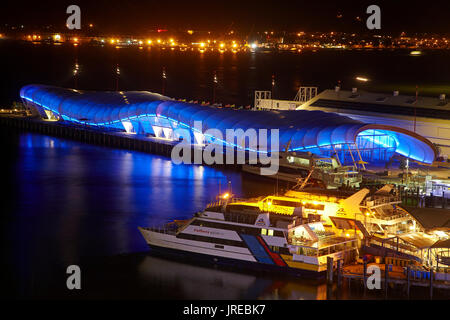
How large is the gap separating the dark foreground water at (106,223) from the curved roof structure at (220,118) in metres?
4.06

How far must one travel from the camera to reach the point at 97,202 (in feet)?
154

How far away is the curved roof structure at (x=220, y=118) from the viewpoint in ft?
177

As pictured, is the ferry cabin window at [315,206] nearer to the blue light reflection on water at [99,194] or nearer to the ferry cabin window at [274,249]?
the ferry cabin window at [274,249]

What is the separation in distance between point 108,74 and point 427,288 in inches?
6144

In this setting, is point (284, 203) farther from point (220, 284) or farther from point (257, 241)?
point (220, 284)

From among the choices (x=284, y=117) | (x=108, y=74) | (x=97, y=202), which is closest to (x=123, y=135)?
(x=284, y=117)

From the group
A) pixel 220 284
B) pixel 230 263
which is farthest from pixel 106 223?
pixel 220 284

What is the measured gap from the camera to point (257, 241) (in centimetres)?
3234

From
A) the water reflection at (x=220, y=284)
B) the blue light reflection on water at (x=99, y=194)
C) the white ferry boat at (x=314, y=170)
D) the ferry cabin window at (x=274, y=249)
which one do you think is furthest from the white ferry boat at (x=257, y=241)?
the white ferry boat at (x=314, y=170)

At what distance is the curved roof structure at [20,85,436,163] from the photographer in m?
54.0

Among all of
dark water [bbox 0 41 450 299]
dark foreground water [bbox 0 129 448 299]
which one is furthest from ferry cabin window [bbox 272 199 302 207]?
dark water [bbox 0 41 450 299]

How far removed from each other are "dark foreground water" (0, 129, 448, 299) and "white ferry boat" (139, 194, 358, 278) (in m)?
0.62

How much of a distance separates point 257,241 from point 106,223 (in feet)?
38.4
